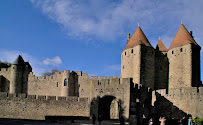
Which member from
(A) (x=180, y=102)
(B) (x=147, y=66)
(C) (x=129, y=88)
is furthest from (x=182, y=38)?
(C) (x=129, y=88)

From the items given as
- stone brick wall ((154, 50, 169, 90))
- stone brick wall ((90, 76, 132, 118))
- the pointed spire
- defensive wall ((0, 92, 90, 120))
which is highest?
the pointed spire

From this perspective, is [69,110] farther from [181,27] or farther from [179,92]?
[181,27]

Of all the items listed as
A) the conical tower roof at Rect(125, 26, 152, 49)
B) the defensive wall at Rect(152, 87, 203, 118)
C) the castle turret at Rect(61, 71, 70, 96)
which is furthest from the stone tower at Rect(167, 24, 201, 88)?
the castle turret at Rect(61, 71, 70, 96)

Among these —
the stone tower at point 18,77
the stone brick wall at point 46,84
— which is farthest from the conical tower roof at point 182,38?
the stone tower at point 18,77

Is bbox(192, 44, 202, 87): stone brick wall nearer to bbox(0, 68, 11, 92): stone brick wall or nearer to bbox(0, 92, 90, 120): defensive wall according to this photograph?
bbox(0, 92, 90, 120): defensive wall

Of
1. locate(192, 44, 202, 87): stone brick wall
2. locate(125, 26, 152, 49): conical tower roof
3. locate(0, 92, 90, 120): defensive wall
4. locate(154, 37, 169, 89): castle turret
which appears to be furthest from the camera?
locate(154, 37, 169, 89): castle turret

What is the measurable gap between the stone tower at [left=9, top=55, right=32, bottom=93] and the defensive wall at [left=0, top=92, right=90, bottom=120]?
1432 centimetres

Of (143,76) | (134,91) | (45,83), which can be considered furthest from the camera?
(45,83)

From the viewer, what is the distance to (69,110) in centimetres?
2522

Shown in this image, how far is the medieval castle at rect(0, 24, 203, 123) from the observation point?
71.2ft

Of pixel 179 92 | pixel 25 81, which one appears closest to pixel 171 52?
pixel 179 92

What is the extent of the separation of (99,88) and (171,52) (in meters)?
15.7

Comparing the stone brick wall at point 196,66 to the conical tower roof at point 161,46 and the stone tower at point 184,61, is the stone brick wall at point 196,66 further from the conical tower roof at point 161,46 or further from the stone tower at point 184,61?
the conical tower roof at point 161,46

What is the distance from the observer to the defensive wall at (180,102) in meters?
24.4
